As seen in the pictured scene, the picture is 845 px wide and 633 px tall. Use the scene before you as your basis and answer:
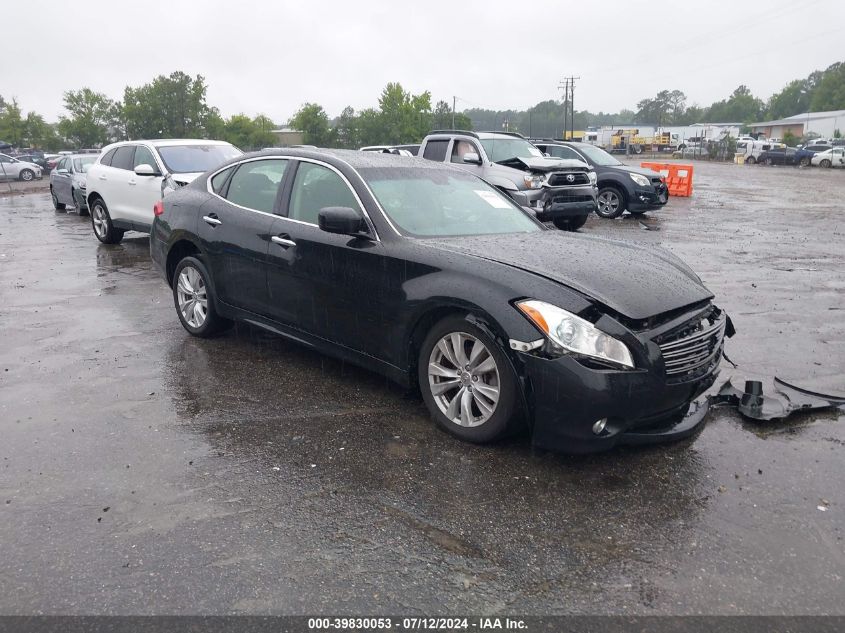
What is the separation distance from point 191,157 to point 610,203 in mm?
→ 9957

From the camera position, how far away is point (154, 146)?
11.9m

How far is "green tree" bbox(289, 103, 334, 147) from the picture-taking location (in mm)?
101419

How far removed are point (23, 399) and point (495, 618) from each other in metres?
3.96

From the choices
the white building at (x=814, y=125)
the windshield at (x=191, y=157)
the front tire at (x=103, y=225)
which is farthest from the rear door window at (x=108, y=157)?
the white building at (x=814, y=125)

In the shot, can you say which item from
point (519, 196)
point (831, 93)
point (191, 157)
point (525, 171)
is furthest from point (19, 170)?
point (831, 93)

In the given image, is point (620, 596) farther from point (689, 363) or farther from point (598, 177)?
point (598, 177)

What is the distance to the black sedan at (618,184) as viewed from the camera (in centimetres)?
1688

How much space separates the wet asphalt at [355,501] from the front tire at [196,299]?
0.23 m

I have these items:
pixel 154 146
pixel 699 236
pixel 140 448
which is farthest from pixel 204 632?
pixel 699 236

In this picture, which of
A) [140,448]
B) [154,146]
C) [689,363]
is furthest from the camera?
[154,146]

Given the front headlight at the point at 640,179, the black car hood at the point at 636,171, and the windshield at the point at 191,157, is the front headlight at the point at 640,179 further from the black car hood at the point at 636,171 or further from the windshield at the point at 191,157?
the windshield at the point at 191,157

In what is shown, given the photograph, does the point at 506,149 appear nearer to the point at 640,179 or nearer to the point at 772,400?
the point at 640,179

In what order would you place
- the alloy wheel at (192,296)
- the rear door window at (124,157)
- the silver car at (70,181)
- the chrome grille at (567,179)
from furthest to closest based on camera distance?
1. the silver car at (70,181)
2. the chrome grille at (567,179)
3. the rear door window at (124,157)
4. the alloy wheel at (192,296)

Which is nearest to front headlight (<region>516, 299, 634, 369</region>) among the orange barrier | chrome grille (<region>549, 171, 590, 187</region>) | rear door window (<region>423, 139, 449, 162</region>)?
chrome grille (<region>549, 171, 590, 187</region>)
